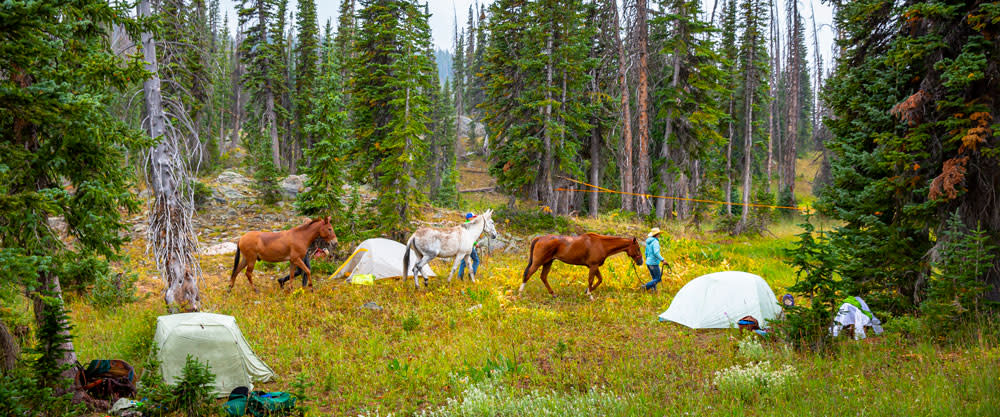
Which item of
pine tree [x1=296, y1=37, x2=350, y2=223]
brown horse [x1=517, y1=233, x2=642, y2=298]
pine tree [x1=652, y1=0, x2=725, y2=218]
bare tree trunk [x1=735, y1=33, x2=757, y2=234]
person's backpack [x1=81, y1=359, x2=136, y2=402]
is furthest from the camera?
bare tree trunk [x1=735, y1=33, x2=757, y2=234]

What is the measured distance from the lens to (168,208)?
8.88 m

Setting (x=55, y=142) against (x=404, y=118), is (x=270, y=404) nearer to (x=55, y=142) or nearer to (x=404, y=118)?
(x=55, y=142)

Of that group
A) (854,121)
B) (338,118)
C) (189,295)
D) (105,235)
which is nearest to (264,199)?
(338,118)

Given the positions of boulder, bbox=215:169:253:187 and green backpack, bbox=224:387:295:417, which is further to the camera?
boulder, bbox=215:169:253:187

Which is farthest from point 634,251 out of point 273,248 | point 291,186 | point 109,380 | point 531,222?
point 291,186

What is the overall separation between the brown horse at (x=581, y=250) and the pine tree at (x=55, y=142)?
9.21 meters

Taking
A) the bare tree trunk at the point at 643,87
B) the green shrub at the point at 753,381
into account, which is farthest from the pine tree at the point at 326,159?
the green shrub at the point at 753,381

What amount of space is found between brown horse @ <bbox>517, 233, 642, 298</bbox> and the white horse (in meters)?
2.13

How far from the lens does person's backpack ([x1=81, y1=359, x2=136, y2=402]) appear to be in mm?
6773

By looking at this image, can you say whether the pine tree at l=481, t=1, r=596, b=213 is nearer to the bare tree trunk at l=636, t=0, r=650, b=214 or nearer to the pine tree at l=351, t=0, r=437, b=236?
the bare tree trunk at l=636, t=0, r=650, b=214

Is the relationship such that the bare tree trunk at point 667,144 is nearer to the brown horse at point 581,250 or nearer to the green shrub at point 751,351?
the brown horse at point 581,250

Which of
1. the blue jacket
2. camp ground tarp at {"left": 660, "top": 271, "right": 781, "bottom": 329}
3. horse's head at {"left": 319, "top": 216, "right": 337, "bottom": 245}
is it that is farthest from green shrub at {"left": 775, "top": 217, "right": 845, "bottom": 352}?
horse's head at {"left": 319, "top": 216, "right": 337, "bottom": 245}

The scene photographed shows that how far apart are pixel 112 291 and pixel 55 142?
762 centimetres

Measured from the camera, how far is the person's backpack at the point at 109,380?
267 inches
